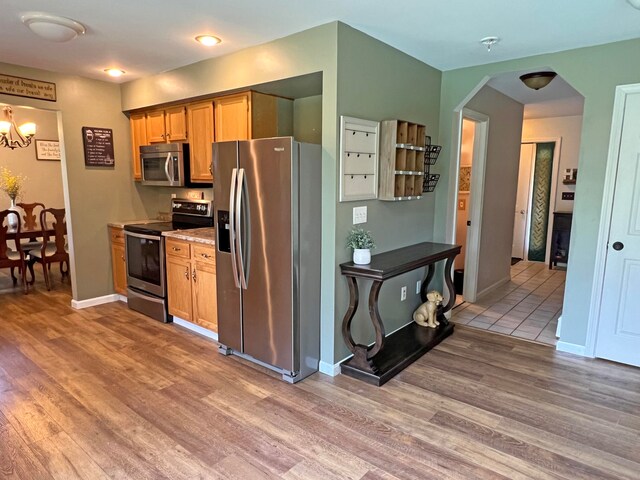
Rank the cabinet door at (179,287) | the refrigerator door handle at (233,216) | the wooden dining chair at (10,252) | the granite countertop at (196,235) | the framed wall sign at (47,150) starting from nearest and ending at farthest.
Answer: the refrigerator door handle at (233,216) → the granite countertop at (196,235) → the cabinet door at (179,287) → the wooden dining chair at (10,252) → the framed wall sign at (47,150)

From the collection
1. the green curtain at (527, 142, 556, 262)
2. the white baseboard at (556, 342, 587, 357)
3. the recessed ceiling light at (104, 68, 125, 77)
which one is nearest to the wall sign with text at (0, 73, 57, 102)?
the recessed ceiling light at (104, 68, 125, 77)

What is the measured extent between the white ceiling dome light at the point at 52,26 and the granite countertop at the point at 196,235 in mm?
1675

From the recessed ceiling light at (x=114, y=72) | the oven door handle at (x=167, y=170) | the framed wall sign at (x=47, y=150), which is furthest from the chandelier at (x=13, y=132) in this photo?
the oven door handle at (x=167, y=170)

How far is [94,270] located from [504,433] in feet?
13.9

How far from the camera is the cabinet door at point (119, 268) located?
4.44 meters

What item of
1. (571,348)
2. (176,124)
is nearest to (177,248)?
(176,124)

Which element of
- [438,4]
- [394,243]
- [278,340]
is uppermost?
[438,4]

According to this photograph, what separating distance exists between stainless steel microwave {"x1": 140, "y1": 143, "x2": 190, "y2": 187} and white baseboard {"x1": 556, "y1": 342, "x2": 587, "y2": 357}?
147 inches

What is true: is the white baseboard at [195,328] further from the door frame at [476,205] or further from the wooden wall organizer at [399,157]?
the door frame at [476,205]

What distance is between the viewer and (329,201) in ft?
9.12

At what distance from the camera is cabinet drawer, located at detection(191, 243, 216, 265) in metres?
3.36

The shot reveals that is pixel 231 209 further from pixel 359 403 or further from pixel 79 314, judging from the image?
pixel 79 314

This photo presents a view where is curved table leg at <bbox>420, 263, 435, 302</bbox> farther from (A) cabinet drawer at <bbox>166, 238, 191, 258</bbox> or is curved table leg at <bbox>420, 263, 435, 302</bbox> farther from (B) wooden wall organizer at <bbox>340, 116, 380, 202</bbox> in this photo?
(A) cabinet drawer at <bbox>166, 238, 191, 258</bbox>

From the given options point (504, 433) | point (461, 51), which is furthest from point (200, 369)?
point (461, 51)
